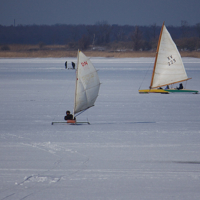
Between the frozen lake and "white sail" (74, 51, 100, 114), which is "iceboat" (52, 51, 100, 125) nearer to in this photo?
"white sail" (74, 51, 100, 114)

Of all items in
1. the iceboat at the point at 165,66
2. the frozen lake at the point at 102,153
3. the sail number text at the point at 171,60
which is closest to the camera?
the frozen lake at the point at 102,153

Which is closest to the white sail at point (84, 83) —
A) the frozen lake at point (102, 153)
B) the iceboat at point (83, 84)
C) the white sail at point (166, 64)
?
the iceboat at point (83, 84)

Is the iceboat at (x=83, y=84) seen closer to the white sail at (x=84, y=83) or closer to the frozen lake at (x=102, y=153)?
the white sail at (x=84, y=83)

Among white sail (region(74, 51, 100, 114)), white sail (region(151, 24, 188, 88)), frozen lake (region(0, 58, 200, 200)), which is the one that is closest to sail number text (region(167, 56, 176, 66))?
white sail (region(151, 24, 188, 88))

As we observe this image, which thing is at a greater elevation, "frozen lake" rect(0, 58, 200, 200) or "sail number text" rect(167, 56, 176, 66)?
"sail number text" rect(167, 56, 176, 66)

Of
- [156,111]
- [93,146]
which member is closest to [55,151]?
[93,146]

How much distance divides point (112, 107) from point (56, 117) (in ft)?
11.9

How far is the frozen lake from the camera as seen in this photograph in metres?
7.89

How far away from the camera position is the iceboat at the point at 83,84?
15109 millimetres

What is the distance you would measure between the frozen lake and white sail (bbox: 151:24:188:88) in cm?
679

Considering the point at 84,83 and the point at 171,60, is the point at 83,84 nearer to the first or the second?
the point at 84,83

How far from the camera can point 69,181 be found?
8.35m

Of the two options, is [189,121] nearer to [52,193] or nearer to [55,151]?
[55,151]

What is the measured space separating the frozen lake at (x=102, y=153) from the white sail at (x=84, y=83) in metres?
0.75
